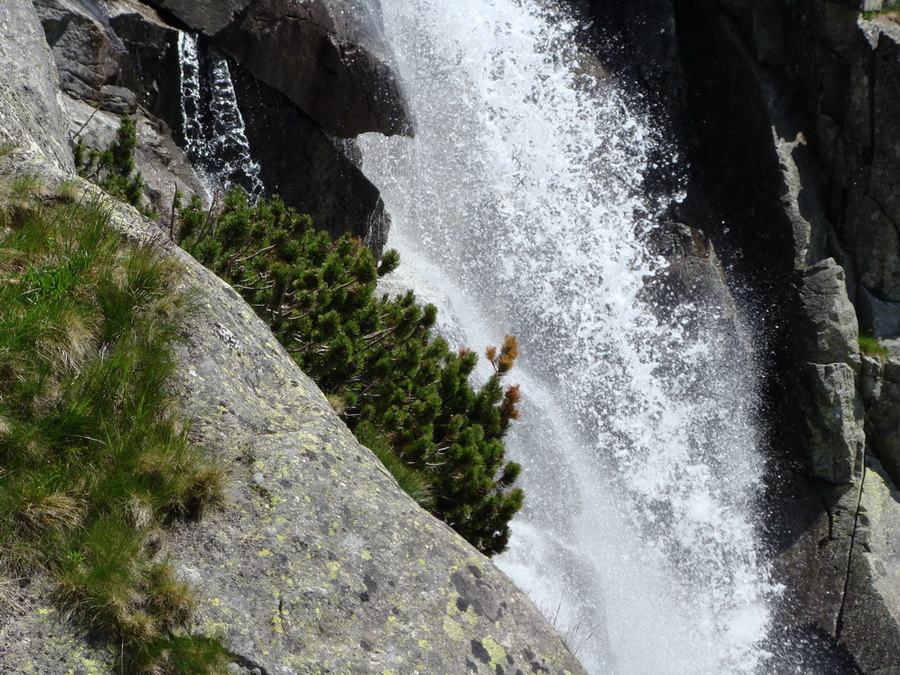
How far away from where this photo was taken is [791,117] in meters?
15.0

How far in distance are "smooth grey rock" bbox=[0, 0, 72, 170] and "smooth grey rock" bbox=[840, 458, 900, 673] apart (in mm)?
11883

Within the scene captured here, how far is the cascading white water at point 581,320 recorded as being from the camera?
1082cm

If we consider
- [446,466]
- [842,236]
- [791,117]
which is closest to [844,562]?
[842,236]

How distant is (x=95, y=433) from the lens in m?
3.22

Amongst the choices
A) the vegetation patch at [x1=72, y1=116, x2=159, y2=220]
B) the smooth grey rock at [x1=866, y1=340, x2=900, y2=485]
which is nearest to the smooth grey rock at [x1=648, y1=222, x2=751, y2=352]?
the smooth grey rock at [x1=866, y1=340, x2=900, y2=485]

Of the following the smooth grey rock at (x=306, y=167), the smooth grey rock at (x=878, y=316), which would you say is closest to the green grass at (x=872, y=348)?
the smooth grey rock at (x=878, y=316)

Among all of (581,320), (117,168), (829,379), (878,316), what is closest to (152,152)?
(117,168)

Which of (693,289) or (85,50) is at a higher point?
(693,289)

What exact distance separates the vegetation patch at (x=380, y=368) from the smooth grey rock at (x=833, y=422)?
8266mm

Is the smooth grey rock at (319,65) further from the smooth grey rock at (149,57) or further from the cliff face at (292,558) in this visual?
the cliff face at (292,558)

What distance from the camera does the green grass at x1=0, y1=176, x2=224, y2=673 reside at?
282 centimetres

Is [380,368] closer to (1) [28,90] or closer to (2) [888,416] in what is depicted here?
(1) [28,90]

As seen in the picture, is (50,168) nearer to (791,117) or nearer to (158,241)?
(158,241)

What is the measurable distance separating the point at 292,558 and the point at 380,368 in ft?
9.92
